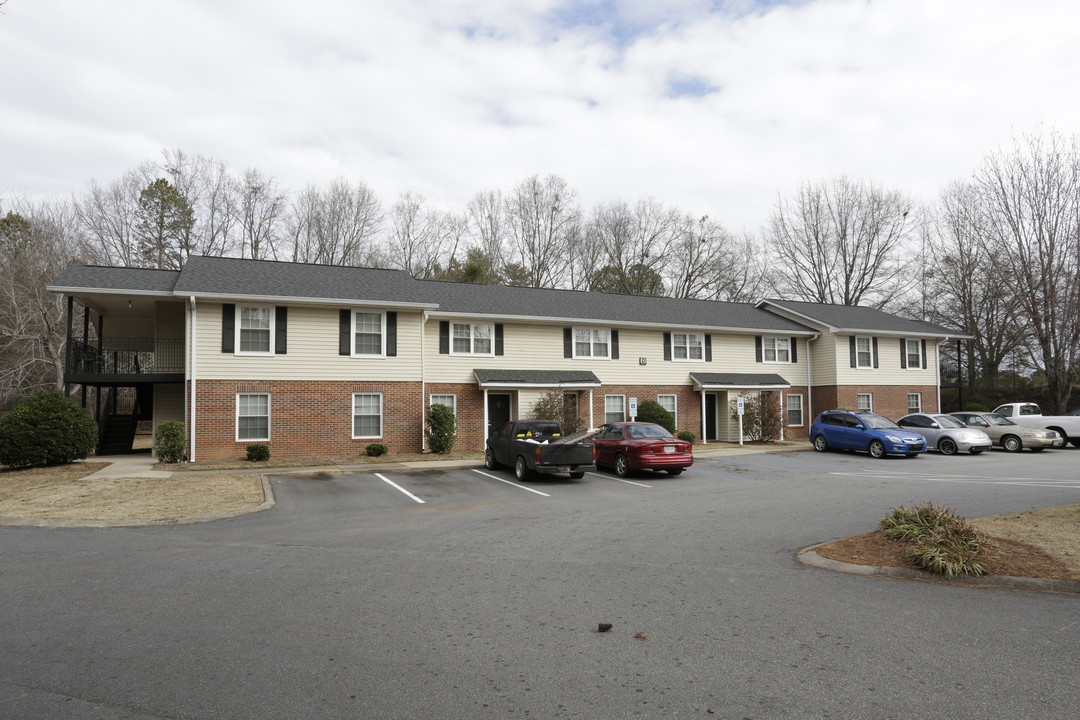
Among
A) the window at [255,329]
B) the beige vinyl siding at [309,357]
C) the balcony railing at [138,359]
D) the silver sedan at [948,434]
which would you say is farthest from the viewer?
the silver sedan at [948,434]

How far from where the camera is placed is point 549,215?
4512 cm

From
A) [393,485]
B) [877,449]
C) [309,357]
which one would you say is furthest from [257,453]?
[877,449]

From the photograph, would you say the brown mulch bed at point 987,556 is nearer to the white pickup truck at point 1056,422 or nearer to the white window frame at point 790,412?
the white pickup truck at point 1056,422

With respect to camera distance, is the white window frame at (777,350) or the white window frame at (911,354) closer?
the white window frame at (777,350)

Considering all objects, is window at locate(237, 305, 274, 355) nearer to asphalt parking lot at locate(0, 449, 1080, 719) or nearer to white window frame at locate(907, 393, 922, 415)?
asphalt parking lot at locate(0, 449, 1080, 719)

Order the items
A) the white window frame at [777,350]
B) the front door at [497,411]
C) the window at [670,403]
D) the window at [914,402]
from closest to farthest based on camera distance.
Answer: the front door at [497,411], the window at [670,403], the white window frame at [777,350], the window at [914,402]

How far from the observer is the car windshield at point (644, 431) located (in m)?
17.7

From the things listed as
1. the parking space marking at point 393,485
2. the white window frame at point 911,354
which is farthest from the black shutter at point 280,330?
the white window frame at point 911,354

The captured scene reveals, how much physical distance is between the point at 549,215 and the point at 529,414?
77.8 ft

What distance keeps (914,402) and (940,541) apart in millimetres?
29060

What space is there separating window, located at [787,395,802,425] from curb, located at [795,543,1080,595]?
2436 cm

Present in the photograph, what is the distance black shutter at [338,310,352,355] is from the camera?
2198 cm

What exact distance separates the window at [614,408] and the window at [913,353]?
15552 mm

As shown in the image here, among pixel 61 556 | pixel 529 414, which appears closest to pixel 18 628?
pixel 61 556
